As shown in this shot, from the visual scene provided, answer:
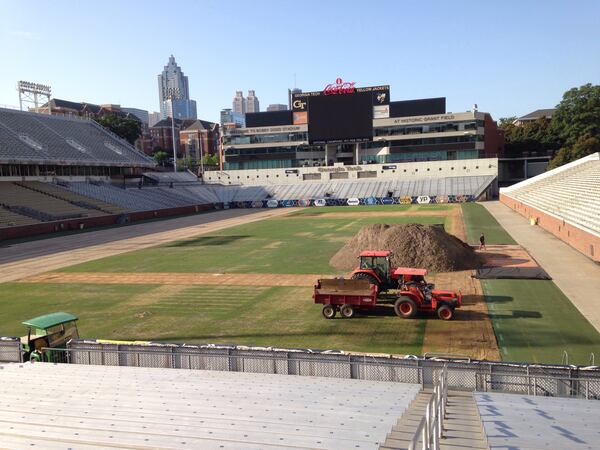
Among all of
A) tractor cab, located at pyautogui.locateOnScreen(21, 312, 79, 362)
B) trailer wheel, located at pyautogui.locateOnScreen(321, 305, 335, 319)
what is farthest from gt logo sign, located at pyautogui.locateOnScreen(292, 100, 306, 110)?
tractor cab, located at pyautogui.locateOnScreen(21, 312, 79, 362)

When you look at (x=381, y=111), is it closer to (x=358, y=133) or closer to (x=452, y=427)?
(x=358, y=133)

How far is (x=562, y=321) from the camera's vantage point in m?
18.5

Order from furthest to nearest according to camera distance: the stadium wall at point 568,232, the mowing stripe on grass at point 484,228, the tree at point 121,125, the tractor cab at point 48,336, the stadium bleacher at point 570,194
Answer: the tree at point 121,125 < the mowing stripe on grass at point 484,228 < the stadium bleacher at point 570,194 < the stadium wall at point 568,232 < the tractor cab at point 48,336

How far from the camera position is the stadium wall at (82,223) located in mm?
50375

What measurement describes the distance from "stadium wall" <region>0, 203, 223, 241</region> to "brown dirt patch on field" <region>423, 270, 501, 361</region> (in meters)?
46.1

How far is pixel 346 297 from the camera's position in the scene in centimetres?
2003

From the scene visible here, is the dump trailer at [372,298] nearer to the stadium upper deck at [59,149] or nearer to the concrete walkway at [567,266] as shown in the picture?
the concrete walkway at [567,266]

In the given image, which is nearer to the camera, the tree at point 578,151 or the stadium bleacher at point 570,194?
the stadium bleacher at point 570,194

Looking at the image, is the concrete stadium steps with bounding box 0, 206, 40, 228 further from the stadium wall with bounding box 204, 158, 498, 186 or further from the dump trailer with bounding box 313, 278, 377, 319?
the stadium wall with bounding box 204, 158, 498, 186

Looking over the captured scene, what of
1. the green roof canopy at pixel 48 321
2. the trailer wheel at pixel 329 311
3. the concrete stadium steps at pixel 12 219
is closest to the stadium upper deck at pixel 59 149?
the concrete stadium steps at pixel 12 219

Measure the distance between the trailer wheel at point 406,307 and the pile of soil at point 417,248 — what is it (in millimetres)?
7825

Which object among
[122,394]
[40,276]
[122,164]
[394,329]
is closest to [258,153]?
[122,164]

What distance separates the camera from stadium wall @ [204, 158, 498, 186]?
9012cm

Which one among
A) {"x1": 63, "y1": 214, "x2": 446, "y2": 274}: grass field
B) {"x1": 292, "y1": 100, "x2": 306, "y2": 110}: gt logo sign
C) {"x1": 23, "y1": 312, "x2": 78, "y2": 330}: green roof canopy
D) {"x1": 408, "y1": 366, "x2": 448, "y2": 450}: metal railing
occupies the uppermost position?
{"x1": 292, "y1": 100, "x2": 306, "y2": 110}: gt logo sign
